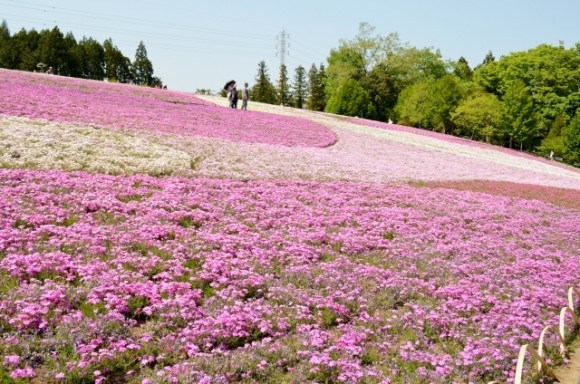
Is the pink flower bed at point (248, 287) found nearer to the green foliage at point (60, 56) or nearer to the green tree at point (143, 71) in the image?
the green foliage at point (60, 56)

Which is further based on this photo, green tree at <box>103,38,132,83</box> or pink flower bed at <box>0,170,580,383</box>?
green tree at <box>103,38,132,83</box>

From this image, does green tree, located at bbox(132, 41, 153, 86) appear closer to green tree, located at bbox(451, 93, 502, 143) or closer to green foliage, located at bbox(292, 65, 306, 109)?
green foliage, located at bbox(292, 65, 306, 109)

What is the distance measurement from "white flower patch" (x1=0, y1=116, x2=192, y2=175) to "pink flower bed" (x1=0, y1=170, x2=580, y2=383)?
1.78 m

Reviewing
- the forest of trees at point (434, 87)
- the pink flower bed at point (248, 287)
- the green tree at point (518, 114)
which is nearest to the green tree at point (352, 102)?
the forest of trees at point (434, 87)

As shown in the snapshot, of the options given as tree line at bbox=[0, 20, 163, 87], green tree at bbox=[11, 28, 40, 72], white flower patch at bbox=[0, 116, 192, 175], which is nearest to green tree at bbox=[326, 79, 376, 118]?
tree line at bbox=[0, 20, 163, 87]

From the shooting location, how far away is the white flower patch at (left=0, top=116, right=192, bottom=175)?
663 inches

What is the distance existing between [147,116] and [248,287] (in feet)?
85.4

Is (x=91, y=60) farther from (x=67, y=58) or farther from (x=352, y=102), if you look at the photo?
(x=352, y=102)

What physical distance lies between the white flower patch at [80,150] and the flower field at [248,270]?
0.37ft

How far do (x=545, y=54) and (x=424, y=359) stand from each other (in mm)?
106928

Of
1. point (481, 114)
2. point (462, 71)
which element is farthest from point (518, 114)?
point (462, 71)

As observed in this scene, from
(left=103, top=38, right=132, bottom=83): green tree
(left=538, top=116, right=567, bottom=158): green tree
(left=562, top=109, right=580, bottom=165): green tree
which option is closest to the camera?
(left=562, top=109, right=580, bottom=165): green tree

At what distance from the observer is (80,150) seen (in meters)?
19.3

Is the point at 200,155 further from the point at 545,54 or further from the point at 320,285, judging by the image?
the point at 545,54
